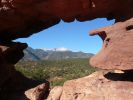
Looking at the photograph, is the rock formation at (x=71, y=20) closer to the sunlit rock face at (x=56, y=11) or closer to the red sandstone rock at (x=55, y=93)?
the sunlit rock face at (x=56, y=11)

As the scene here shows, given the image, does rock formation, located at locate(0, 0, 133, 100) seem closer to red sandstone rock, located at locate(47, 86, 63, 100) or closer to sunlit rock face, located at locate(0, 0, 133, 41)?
sunlit rock face, located at locate(0, 0, 133, 41)

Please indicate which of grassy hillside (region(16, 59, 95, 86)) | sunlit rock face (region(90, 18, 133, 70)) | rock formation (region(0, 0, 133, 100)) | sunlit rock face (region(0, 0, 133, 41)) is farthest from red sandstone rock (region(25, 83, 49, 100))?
grassy hillside (region(16, 59, 95, 86))

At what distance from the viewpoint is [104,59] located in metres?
12.0

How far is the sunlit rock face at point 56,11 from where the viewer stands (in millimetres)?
13773

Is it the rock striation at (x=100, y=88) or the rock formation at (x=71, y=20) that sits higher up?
the rock formation at (x=71, y=20)

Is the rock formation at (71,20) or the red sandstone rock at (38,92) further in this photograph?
the red sandstone rock at (38,92)

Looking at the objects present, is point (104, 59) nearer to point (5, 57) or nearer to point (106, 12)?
point (106, 12)

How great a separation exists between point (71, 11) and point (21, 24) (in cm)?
310

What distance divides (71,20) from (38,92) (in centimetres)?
378

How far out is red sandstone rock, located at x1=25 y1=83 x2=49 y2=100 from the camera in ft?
45.4

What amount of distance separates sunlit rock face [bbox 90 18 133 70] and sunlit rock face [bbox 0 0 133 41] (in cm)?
106

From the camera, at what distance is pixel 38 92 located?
14102mm

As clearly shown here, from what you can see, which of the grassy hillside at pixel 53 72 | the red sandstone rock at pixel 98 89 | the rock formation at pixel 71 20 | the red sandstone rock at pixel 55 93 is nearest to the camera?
the red sandstone rock at pixel 98 89

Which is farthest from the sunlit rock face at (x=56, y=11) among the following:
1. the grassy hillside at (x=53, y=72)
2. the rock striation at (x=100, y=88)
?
the grassy hillside at (x=53, y=72)
